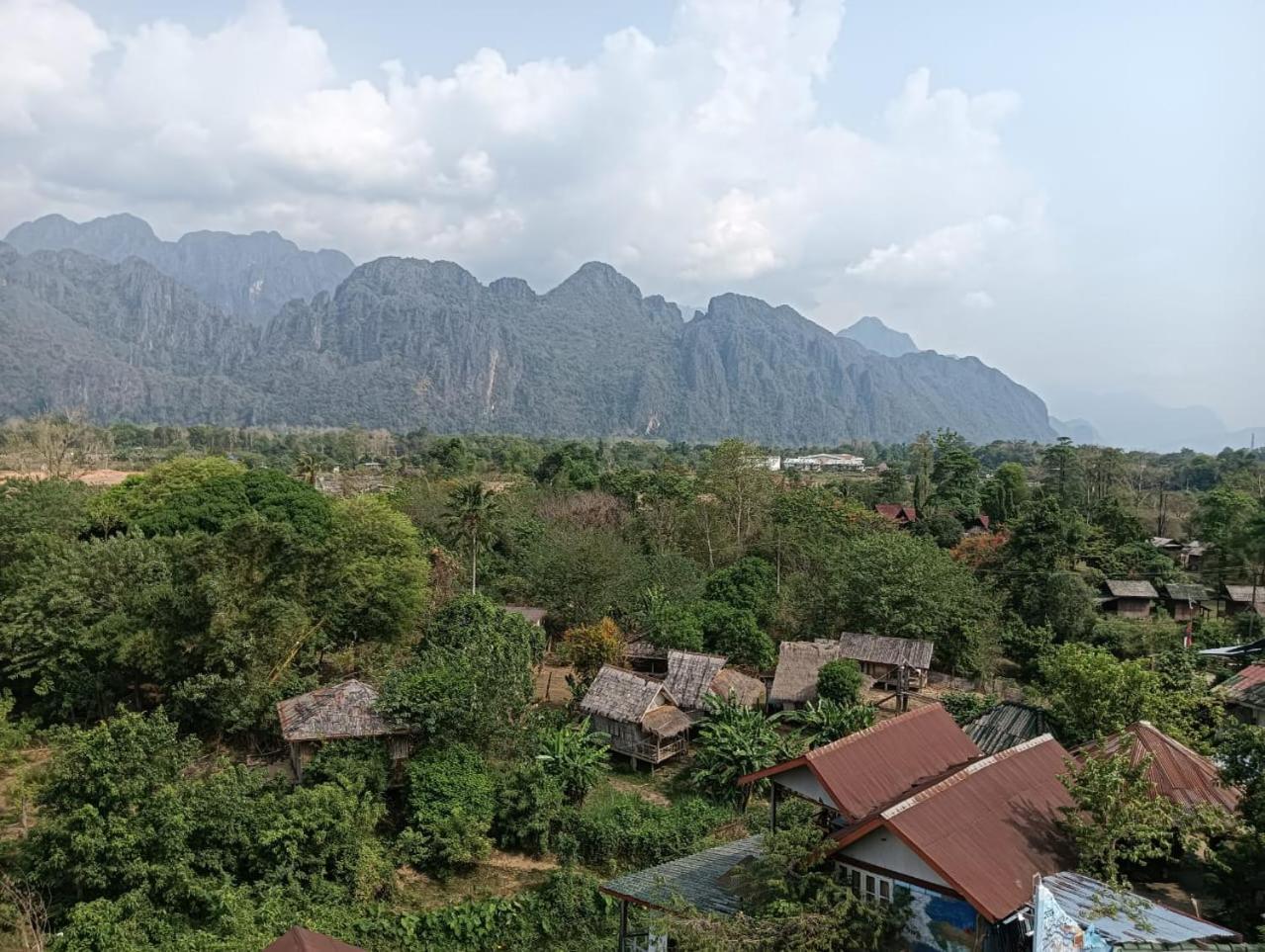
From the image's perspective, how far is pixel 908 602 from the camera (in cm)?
2545

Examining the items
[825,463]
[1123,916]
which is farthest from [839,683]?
[825,463]

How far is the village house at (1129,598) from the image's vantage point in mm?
31812

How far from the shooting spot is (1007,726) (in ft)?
54.2

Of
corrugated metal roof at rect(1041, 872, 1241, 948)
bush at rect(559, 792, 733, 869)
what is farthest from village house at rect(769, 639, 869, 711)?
corrugated metal roof at rect(1041, 872, 1241, 948)

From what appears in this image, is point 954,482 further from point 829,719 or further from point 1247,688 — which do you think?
point 829,719

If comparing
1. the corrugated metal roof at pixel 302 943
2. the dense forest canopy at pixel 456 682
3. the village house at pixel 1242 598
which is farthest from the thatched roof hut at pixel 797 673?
the village house at pixel 1242 598

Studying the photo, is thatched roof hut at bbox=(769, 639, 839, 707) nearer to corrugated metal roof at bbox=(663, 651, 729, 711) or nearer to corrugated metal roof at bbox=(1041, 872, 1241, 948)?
corrugated metal roof at bbox=(663, 651, 729, 711)

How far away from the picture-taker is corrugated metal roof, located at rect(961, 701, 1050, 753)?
51.9ft

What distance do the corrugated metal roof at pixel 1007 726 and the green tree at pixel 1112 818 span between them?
592 centimetres

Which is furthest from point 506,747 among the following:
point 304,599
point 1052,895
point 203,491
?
point 203,491

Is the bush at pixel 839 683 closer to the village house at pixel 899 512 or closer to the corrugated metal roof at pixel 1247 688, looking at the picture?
the corrugated metal roof at pixel 1247 688

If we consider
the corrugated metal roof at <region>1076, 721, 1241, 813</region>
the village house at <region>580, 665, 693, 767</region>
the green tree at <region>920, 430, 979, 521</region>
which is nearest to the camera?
the corrugated metal roof at <region>1076, 721, 1241, 813</region>

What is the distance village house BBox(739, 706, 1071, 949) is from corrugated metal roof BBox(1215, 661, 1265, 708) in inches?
368

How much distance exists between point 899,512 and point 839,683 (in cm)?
2984
